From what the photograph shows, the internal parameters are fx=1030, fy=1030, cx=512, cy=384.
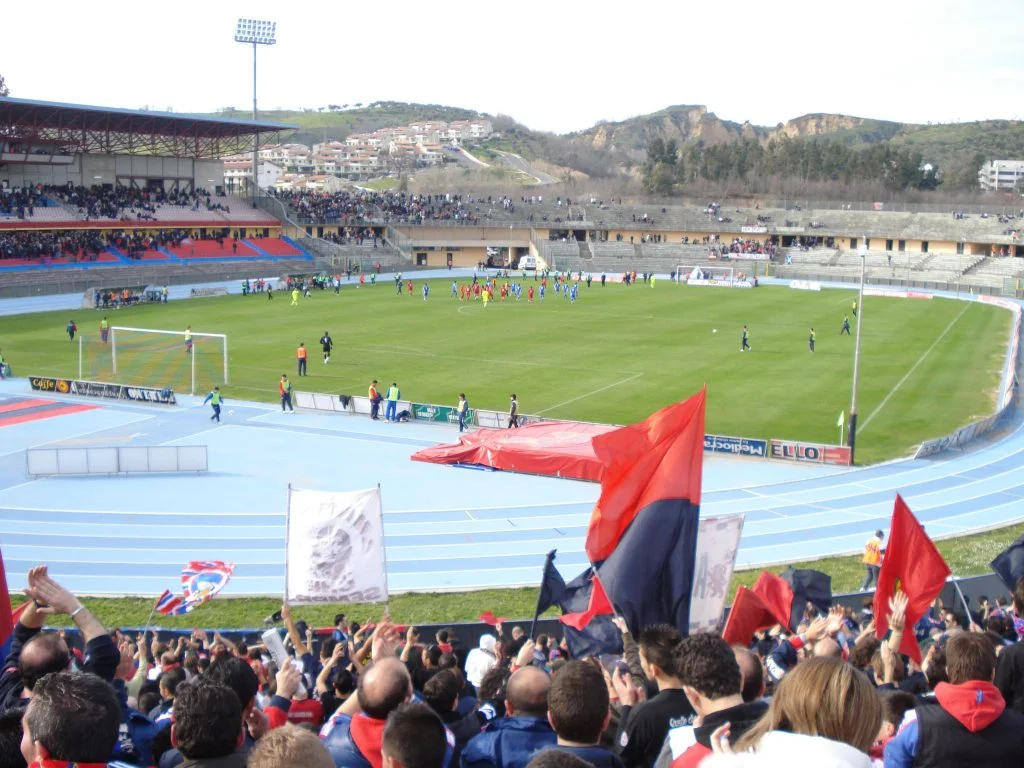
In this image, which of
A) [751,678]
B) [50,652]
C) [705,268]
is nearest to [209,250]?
[705,268]

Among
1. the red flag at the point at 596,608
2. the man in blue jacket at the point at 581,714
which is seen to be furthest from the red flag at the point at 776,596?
the man in blue jacket at the point at 581,714

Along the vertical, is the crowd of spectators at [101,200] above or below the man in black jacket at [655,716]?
above

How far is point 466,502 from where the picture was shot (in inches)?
922

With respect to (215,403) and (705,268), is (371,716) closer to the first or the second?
(215,403)

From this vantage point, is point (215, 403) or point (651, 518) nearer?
point (651, 518)

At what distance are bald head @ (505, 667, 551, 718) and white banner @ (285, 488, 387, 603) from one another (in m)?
5.85

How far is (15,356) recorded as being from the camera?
132 feet

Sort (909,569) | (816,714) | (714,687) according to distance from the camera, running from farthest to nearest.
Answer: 1. (909,569)
2. (714,687)
3. (816,714)

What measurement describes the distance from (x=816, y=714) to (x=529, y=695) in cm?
188

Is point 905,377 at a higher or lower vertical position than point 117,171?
lower

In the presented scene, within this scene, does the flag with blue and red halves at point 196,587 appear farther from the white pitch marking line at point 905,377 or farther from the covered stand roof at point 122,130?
the covered stand roof at point 122,130

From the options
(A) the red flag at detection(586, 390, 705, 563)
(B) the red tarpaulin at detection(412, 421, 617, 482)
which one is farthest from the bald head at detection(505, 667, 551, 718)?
(B) the red tarpaulin at detection(412, 421, 617, 482)

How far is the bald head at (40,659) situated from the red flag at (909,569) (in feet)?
22.8

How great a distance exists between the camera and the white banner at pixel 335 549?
35.3ft
